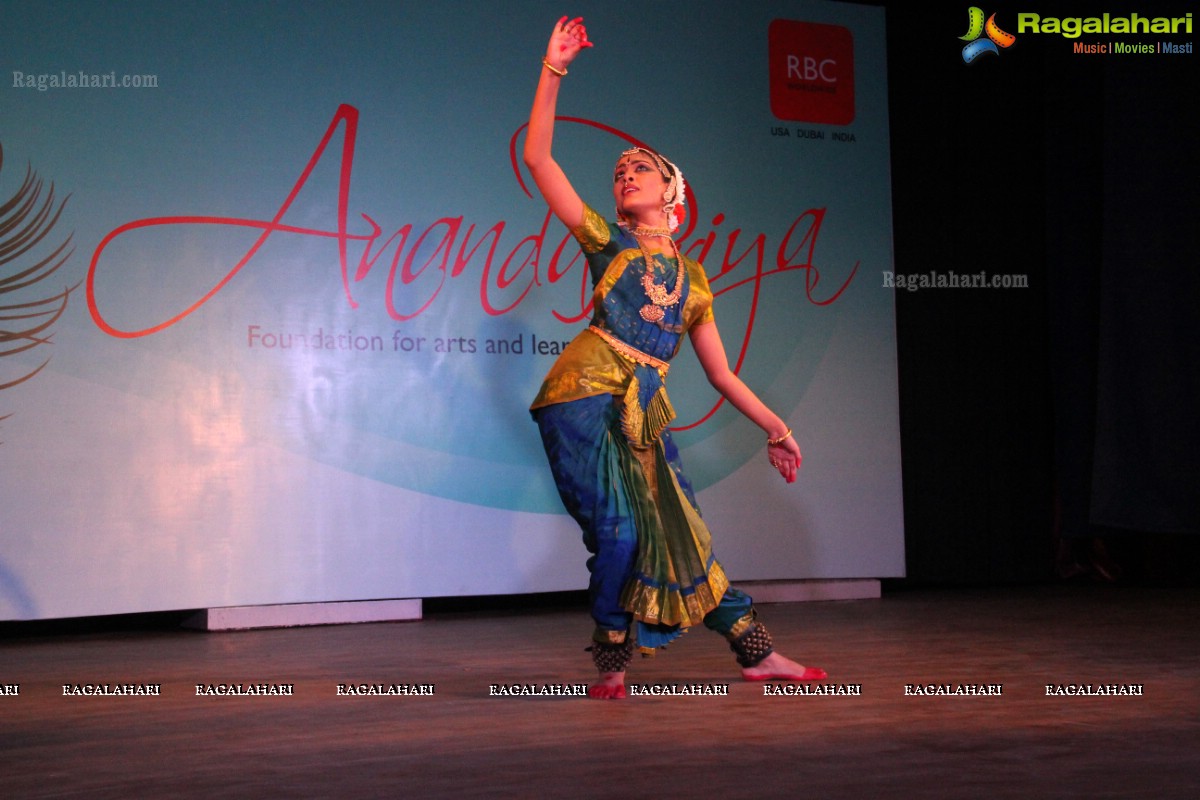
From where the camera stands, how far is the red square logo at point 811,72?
5.55m

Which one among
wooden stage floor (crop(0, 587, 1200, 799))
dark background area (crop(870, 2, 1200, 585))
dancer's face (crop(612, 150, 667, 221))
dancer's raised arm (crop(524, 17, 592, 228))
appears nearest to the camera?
wooden stage floor (crop(0, 587, 1200, 799))

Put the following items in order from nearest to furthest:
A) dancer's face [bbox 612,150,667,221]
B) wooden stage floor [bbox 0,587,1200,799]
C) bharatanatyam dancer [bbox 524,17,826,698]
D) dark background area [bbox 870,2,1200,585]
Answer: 1. wooden stage floor [bbox 0,587,1200,799]
2. bharatanatyam dancer [bbox 524,17,826,698]
3. dancer's face [bbox 612,150,667,221]
4. dark background area [bbox 870,2,1200,585]

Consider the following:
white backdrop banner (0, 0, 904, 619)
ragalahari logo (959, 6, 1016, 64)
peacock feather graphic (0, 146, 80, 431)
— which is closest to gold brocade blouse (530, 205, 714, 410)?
white backdrop banner (0, 0, 904, 619)

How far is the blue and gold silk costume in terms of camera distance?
9.07ft

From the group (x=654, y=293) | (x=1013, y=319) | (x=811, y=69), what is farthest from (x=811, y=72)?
(x=654, y=293)

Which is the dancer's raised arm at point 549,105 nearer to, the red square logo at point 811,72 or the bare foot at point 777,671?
the bare foot at point 777,671

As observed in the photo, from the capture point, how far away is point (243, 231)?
15.2 feet

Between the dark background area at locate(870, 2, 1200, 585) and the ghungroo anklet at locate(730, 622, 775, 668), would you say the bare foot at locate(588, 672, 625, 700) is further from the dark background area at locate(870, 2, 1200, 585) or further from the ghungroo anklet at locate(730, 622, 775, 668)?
the dark background area at locate(870, 2, 1200, 585)

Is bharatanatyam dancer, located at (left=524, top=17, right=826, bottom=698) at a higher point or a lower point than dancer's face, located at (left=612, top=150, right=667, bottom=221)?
lower

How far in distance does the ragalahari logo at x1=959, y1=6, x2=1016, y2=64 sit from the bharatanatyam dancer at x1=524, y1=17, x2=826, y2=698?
12.2 ft

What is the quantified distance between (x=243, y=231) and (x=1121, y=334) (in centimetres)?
391

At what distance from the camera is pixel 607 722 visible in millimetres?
2410

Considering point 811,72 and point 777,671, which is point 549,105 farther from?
point 811,72

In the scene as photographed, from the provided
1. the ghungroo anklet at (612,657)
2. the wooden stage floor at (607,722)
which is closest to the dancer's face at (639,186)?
the ghungroo anklet at (612,657)
